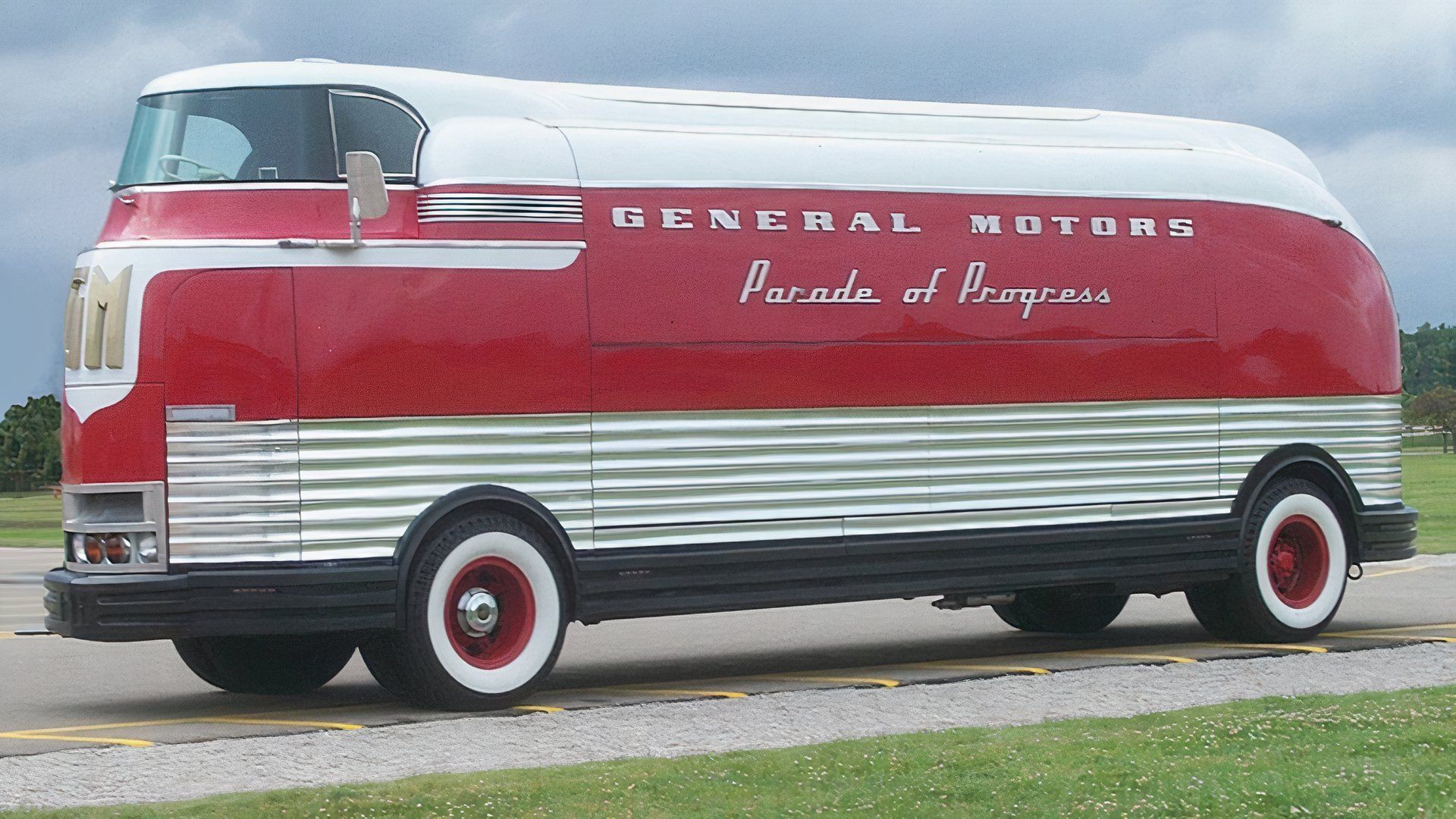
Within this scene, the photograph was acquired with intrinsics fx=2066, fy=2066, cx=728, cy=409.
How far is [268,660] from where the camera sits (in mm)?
13203

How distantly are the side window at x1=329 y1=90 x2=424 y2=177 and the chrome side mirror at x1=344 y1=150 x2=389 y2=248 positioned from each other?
0.20m

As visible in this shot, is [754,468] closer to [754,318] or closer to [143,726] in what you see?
[754,318]

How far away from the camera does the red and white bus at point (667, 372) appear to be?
11492mm

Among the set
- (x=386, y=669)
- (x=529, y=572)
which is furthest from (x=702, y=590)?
(x=386, y=669)

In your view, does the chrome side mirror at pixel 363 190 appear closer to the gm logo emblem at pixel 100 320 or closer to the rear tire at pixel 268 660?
the gm logo emblem at pixel 100 320

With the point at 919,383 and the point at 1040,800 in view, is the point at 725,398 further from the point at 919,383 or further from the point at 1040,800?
the point at 1040,800

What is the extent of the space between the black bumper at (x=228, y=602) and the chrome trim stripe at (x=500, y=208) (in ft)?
6.83

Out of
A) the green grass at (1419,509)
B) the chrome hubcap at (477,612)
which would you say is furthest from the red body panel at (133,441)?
the green grass at (1419,509)

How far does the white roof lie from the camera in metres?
12.3

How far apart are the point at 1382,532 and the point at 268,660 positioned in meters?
8.26

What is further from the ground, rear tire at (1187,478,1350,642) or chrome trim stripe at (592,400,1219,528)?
chrome trim stripe at (592,400,1219,528)

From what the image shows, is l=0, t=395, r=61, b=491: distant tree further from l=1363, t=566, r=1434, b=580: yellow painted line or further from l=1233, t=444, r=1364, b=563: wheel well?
l=1233, t=444, r=1364, b=563: wheel well

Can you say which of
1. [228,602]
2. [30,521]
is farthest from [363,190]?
[30,521]

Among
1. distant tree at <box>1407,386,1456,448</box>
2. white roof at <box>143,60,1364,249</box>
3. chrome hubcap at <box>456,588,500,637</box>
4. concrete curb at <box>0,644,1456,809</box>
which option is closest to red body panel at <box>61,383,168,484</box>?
concrete curb at <box>0,644,1456,809</box>
